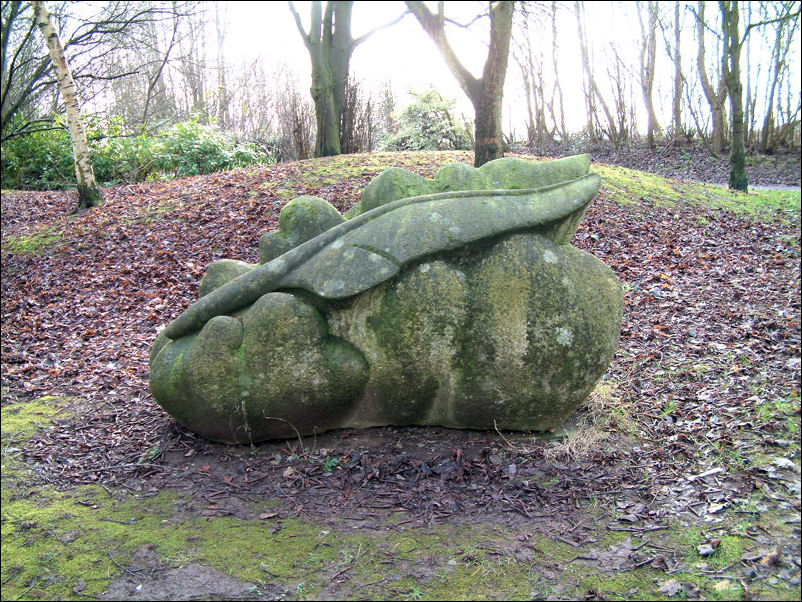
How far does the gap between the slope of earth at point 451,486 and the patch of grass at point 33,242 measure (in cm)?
296

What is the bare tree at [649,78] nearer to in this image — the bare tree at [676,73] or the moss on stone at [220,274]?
the bare tree at [676,73]

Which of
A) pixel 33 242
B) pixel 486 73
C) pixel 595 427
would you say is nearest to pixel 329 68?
pixel 486 73

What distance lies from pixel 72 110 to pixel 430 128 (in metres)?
9.75

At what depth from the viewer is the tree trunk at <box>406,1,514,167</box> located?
927 cm

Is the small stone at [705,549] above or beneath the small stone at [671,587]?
above

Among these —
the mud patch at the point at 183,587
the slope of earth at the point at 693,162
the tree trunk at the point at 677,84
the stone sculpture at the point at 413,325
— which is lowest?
the mud patch at the point at 183,587

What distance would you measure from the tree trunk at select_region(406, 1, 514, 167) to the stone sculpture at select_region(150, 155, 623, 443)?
5.45 metres

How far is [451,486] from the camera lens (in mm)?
3902

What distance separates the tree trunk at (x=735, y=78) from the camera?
4711mm

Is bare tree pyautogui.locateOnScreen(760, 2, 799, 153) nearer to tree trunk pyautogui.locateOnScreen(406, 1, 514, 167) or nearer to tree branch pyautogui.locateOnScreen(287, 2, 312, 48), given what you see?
tree trunk pyautogui.locateOnScreen(406, 1, 514, 167)

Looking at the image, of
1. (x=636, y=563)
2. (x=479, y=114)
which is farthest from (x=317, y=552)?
(x=479, y=114)

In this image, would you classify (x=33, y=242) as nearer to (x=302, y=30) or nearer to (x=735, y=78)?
(x=302, y=30)

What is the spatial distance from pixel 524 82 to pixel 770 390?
14450 mm

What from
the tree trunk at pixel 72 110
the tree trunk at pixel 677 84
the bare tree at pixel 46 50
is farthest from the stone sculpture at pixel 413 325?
the bare tree at pixel 46 50
